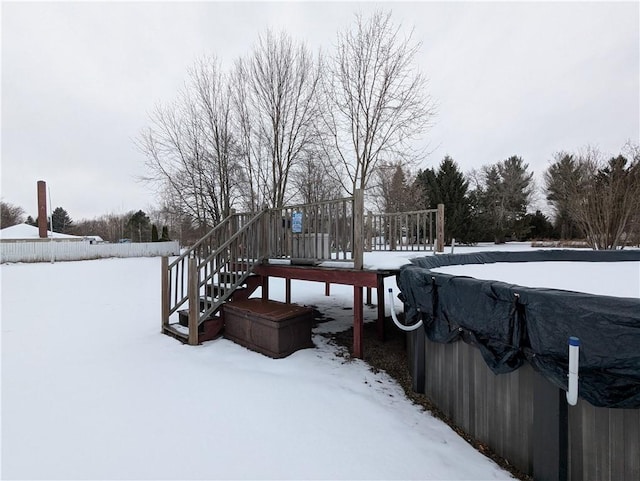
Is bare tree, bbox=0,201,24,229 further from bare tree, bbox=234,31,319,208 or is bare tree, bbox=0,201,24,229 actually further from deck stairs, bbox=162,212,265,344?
deck stairs, bbox=162,212,265,344

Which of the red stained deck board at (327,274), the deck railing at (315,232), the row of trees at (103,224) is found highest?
the row of trees at (103,224)

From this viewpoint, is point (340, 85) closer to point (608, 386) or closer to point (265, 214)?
point (265, 214)

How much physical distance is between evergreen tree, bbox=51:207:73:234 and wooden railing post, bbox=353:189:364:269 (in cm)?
4540

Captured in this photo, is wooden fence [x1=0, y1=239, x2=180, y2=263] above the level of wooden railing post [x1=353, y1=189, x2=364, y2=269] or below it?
below

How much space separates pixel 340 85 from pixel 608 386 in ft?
33.1

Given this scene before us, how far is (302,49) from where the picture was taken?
1030 centimetres

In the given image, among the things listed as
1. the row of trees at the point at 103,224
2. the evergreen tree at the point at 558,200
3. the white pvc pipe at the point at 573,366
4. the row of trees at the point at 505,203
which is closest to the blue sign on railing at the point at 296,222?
the white pvc pipe at the point at 573,366

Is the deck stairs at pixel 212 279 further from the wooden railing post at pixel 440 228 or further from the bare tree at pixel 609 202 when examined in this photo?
the bare tree at pixel 609 202

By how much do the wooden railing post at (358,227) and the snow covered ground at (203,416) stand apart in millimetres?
219

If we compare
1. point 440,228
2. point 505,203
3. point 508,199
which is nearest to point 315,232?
point 440,228

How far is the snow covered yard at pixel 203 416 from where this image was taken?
1.96 metres

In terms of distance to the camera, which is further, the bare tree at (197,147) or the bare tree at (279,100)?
the bare tree at (197,147)

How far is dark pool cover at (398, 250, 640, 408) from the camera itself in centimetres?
132

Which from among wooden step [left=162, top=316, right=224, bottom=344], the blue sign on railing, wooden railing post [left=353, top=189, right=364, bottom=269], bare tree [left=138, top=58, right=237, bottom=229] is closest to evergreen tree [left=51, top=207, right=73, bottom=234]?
bare tree [left=138, top=58, right=237, bottom=229]
